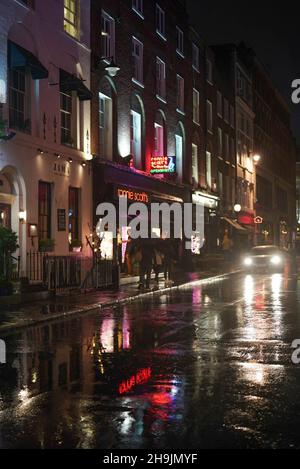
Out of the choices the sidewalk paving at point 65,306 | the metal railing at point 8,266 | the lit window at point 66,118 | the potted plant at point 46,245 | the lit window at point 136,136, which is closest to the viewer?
the sidewalk paving at point 65,306

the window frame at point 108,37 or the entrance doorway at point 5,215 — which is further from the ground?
the window frame at point 108,37

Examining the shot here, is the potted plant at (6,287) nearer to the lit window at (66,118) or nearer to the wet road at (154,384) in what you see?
the wet road at (154,384)

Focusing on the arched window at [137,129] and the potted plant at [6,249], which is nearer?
the potted plant at [6,249]

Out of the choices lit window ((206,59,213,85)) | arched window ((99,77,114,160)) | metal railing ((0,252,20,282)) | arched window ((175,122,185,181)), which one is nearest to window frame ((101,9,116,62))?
arched window ((99,77,114,160))

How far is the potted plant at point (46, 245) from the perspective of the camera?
771 inches

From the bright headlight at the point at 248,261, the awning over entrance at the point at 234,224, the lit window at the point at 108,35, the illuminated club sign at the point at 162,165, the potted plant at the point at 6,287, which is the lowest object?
the potted plant at the point at 6,287

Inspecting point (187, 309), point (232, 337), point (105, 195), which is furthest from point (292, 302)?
point (105, 195)

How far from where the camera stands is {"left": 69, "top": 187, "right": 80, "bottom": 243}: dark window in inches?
893

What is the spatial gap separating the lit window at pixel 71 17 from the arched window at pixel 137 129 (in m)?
6.36

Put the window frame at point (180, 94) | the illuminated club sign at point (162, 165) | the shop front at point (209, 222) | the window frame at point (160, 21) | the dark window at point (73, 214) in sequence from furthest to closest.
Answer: the shop front at point (209, 222), the window frame at point (180, 94), the window frame at point (160, 21), the illuminated club sign at point (162, 165), the dark window at point (73, 214)

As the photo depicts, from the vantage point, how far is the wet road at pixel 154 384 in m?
5.77

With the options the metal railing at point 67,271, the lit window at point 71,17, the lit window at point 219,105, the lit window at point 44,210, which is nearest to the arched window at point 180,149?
the lit window at point 219,105

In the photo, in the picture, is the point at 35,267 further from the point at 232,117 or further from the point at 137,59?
the point at 232,117
